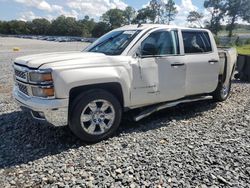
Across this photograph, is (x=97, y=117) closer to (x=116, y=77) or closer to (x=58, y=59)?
(x=116, y=77)

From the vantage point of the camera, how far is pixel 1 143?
15.8 feet

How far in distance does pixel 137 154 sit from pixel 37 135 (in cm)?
185

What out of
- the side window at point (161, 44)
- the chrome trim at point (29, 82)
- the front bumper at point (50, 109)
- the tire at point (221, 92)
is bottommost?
the tire at point (221, 92)

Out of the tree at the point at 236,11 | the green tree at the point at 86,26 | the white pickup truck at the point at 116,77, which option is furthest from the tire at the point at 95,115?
the green tree at the point at 86,26

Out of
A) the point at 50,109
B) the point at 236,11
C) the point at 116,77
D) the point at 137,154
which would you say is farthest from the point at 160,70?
the point at 236,11

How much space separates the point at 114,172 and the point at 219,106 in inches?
160

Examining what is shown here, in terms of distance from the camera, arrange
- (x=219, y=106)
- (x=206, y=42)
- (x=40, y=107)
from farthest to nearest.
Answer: (x=219, y=106)
(x=206, y=42)
(x=40, y=107)

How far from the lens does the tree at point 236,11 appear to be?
80750 mm

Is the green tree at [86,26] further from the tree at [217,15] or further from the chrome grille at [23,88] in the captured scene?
the chrome grille at [23,88]

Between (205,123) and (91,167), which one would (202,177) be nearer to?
(91,167)

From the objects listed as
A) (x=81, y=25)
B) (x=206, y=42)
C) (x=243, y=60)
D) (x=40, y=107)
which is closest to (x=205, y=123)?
(x=206, y=42)

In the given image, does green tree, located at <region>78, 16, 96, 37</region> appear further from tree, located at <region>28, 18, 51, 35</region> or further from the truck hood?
the truck hood

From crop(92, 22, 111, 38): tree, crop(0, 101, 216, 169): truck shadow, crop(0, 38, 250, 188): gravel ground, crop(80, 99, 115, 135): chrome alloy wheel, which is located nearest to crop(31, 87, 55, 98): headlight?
crop(0, 101, 216, 169): truck shadow

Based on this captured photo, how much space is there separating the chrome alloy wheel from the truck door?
0.55m
